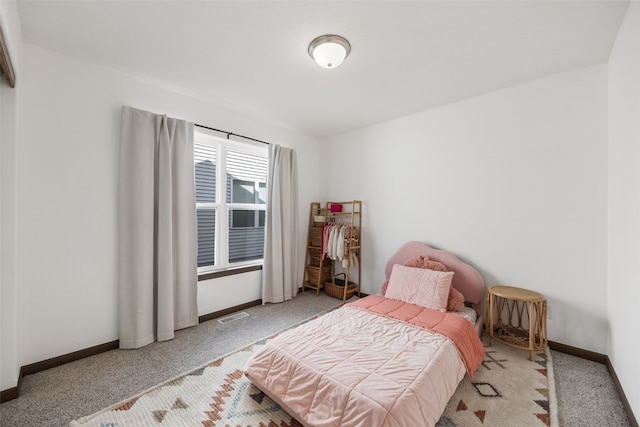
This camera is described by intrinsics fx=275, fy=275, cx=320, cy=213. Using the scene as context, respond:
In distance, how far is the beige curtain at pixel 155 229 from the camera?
8.38 feet

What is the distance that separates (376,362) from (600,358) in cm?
213

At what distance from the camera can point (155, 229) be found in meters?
2.74

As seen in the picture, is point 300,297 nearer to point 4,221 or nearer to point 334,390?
point 334,390

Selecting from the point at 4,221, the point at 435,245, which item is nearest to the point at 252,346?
the point at 4,221

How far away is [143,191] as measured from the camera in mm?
2584

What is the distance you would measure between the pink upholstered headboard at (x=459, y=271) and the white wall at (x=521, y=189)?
0.14m

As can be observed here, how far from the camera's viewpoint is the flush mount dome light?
2.01 metres

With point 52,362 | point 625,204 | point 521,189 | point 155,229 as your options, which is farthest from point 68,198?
point 625,204

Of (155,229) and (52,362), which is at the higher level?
(155,229)

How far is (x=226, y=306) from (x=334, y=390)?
7.60 ft

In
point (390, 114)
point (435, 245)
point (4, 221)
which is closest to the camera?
point (4, 221)

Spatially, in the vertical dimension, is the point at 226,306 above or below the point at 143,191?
below

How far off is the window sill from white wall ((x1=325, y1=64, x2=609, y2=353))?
71.0 inches

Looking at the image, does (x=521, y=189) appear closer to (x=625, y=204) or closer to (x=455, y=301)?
(x=625, y=204)
